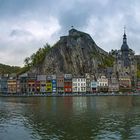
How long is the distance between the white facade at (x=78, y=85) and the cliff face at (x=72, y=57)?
499 inches

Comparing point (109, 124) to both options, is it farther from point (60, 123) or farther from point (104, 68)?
point (104, 68)

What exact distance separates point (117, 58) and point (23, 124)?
5634 inches

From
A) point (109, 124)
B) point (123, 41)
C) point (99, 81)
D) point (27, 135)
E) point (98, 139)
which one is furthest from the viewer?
point (123, 41)

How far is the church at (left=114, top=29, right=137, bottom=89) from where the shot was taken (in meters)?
161

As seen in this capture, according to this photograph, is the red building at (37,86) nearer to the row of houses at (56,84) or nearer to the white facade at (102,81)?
the row of houses at (56,84)

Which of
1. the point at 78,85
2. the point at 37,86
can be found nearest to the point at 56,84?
the point at 37,86

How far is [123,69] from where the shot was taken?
169750mm

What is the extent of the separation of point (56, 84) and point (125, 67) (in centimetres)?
4639

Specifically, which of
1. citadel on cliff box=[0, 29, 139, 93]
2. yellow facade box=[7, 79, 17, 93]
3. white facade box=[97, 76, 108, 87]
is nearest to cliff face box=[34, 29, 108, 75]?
citadel on cliff box=[0, 29, 139, 93]

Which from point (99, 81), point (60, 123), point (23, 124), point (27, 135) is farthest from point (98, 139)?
point (99, 81)

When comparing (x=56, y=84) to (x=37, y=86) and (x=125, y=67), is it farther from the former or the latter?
(x=125, y=67)

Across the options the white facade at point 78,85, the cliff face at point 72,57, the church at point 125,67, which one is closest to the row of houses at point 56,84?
the white facade at point 78,85

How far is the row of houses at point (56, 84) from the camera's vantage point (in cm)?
14438

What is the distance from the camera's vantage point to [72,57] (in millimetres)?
164875
